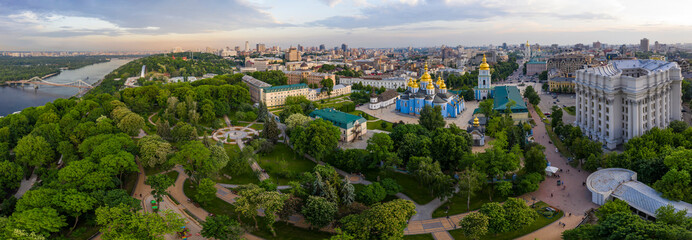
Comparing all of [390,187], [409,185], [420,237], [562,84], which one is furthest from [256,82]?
[562,84]

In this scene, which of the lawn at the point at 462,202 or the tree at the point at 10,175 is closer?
the lawn at the point at 462,202

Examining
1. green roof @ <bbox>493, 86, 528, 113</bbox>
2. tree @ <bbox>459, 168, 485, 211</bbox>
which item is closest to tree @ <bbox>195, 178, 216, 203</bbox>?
tree @ <bbox>459, 168, 485, 211</bbox>

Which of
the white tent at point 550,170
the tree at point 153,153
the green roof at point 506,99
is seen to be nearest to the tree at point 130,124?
the tree at point 153,153

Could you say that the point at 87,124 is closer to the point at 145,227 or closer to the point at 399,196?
the point at 145,227

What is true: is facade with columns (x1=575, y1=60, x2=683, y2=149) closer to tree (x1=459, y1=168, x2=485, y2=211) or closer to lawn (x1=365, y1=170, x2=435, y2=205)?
tree (x1=459, y1=168, x2=485, y2=211)

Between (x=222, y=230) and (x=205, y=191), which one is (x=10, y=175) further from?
(x=222, y=230)

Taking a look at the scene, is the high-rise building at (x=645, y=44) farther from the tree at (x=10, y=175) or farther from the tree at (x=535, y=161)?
the tree at (x=10, y=175)
